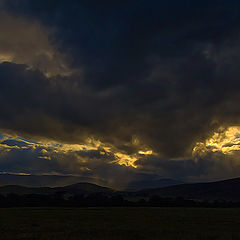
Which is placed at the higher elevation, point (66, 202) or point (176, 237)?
point (66, 202)

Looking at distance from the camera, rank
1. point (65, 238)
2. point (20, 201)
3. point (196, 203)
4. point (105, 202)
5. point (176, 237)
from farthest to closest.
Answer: point (196, 203)
point (105, 202)
point (20, 201)
point (176, 237)
point (65, 238)

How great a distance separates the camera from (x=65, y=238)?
119 feet

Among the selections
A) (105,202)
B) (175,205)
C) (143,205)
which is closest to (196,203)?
(175,205)

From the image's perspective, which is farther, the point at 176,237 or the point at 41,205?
the point at 41,205

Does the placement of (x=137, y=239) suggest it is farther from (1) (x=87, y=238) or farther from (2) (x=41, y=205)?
(2) (x=41, y=205)

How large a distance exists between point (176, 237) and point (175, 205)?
316 feet

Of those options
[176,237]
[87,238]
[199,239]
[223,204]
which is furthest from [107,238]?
[223,204]

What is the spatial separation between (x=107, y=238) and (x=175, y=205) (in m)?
99.3

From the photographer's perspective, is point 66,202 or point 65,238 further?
point 66,202

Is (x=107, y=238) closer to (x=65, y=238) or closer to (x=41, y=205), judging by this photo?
(x=65, y=238)

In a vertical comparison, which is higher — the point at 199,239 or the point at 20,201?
the point at 20,201

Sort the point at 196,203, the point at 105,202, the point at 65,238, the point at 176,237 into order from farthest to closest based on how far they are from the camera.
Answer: the point at 196,203 → the point at 105,202 → the point at 176,237 → the point at 65,238

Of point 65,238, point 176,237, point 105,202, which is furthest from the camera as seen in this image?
point 105,202

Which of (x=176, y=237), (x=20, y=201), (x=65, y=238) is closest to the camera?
(x=65, y=238)
